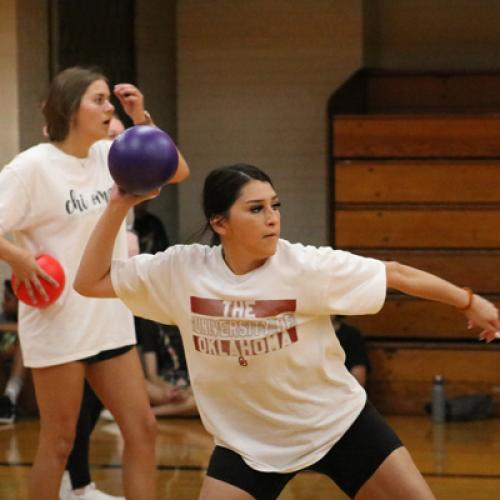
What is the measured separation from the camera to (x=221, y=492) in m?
3.16

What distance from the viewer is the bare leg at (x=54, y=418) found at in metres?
4.20

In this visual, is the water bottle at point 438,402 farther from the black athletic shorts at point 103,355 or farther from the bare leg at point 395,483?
the bare leg at point 395,483

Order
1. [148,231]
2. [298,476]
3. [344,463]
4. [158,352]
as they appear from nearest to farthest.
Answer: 1. [344,463]
2. [298,476]
3. [158,352]
4. [148,231]

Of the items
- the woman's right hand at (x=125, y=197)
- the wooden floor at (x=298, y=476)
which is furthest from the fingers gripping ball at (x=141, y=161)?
the wooden floor at (x=298, y=476)

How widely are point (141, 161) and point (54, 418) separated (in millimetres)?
1400

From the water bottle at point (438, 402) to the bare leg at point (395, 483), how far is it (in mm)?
4060

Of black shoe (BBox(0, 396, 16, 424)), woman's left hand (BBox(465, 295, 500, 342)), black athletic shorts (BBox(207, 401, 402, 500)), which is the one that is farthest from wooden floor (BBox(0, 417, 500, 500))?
woman's left hand (BBox(465, 295, 500, 342))

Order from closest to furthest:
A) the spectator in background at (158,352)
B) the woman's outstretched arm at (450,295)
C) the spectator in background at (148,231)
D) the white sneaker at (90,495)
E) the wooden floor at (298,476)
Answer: the woman's outstretched arm at (450,295) → the white sneaker at (90,495) → the wooden floor at (298,476) → the spectator in background at (158,352) → the spectator in background at (148,231)

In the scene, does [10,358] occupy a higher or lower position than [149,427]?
lower

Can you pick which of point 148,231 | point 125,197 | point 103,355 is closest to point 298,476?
point 103,355

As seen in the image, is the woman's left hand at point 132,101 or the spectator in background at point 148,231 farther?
the spectator in background at point 148,231

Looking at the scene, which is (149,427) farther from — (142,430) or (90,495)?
(90,495)

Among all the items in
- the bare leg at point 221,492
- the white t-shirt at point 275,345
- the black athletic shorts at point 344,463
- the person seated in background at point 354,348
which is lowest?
the person seated in background at point 354,348

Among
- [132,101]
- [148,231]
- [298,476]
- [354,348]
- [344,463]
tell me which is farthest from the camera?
[148,231]
